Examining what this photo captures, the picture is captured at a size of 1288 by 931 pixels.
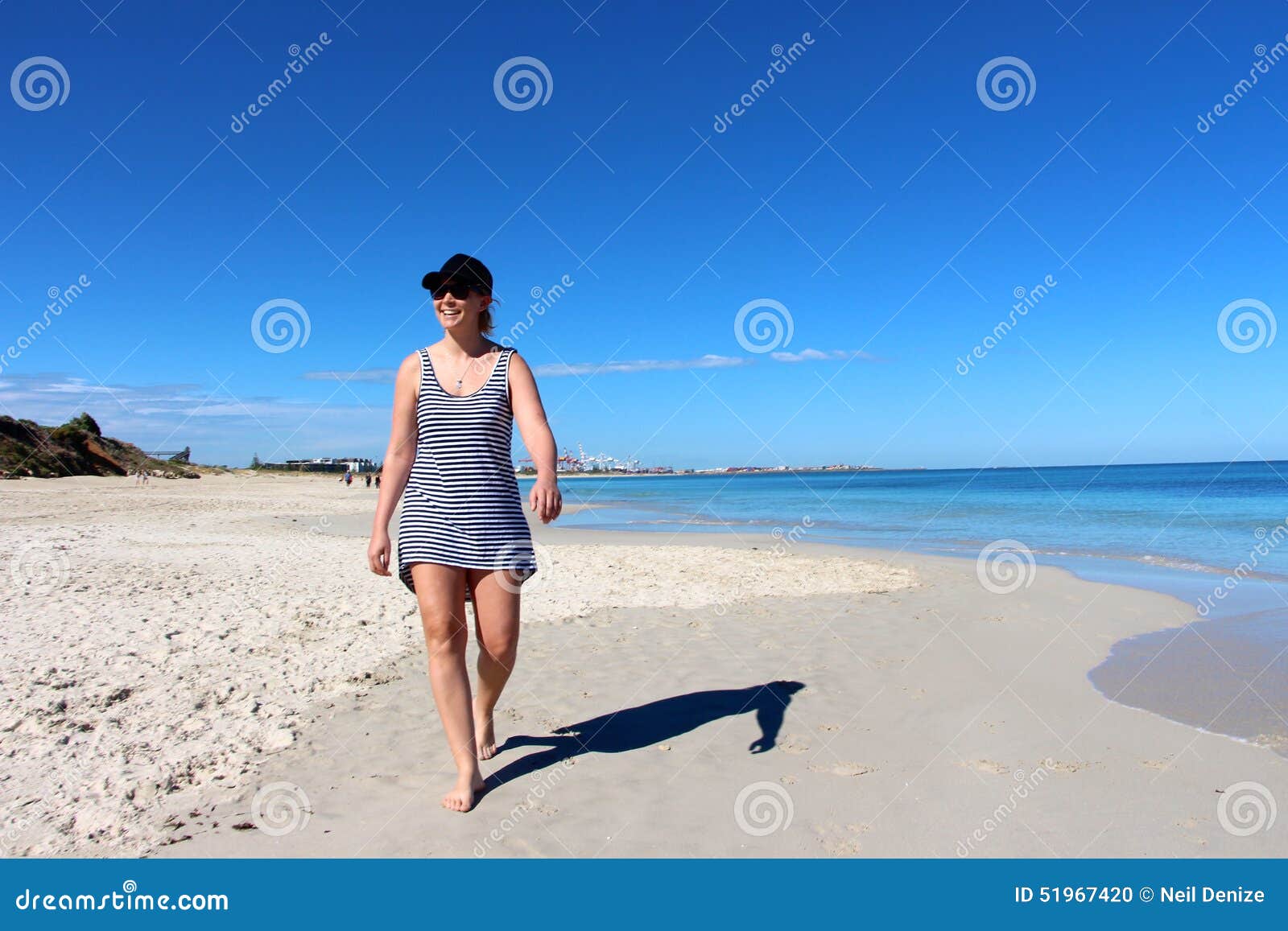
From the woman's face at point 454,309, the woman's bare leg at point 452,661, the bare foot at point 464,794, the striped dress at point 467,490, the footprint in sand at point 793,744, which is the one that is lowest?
the footprint in sand at point 793,744

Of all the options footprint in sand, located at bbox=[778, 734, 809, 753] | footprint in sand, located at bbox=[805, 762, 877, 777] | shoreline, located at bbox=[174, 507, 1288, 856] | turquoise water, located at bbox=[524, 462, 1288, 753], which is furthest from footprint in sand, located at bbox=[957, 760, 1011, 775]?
turquoise water, located at bbox=[524, 462, 1288, 753]

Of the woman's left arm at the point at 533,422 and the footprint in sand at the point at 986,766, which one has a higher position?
the woman's left arm at the point at 533,422

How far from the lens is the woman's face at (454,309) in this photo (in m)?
3.10

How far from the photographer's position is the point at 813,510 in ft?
88.4

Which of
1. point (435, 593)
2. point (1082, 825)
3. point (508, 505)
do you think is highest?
point (508, 505)

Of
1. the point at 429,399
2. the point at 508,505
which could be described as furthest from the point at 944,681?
the point at 429,399

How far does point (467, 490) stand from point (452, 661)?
2.33 feet

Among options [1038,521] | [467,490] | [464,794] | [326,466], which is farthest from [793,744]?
[326,466]

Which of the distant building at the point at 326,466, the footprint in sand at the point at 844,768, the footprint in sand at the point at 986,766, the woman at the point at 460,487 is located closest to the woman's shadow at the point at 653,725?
the footprint in sand at the point at 844,768

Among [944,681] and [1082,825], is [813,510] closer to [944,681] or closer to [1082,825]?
[944,681]

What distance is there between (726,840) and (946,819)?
35.0 inches

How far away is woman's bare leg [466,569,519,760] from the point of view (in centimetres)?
307

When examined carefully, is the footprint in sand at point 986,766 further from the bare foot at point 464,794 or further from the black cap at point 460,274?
the black cap at point 460,274

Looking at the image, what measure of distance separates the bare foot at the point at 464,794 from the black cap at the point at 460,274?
2.00 metres
